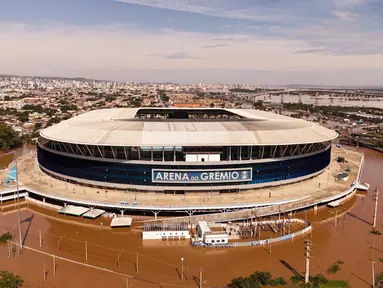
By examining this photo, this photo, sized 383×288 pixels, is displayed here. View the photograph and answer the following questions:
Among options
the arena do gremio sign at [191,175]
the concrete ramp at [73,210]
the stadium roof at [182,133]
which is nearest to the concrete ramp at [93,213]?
the concrete ramp at [73,210]

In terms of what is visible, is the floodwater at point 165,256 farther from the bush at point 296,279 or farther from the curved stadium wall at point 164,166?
the curved stadium wall at point 164,166

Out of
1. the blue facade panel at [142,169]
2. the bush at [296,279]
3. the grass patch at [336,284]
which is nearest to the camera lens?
the grass patch at [336,284]

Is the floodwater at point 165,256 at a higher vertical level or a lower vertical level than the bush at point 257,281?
lower

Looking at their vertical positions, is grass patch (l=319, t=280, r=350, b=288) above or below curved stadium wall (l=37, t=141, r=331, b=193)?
below

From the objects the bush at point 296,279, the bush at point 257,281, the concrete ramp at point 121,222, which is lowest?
the bush at point 296,279

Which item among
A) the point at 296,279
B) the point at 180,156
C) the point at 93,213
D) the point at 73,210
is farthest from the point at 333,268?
the point at 73,210

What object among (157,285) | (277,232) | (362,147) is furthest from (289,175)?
(362,147)

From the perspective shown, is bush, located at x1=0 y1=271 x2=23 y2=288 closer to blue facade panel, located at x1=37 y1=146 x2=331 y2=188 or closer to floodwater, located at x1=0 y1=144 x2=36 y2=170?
blue facade panel, located at x1=37 y1=146 x2=331 y2=188

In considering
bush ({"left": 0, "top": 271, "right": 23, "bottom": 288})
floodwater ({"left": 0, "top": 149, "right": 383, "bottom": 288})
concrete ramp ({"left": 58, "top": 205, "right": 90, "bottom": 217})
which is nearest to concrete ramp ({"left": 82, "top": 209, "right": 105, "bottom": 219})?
concrete ramp ({"left": 58, "top": 205, "right": 90, "bottom": 217})
